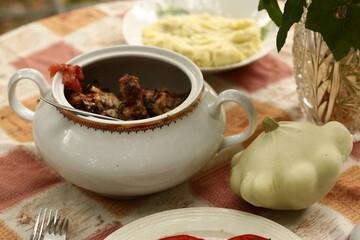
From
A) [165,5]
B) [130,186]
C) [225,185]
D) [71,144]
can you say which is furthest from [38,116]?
[165,5]

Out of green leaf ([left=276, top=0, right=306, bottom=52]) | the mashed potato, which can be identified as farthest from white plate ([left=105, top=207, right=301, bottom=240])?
the mashed potato

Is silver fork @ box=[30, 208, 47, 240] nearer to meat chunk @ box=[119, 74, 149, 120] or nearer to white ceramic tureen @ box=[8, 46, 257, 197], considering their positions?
white ceramic tureen @ box=[8, 46, 257, 197]

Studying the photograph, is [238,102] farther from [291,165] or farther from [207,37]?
[207,37]

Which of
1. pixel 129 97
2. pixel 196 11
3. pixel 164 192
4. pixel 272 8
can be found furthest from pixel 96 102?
pixel 196 11

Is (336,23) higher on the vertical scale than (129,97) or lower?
higher

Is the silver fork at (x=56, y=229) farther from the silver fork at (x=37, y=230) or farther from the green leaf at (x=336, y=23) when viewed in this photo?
the green leaf at (x=336, y=23)

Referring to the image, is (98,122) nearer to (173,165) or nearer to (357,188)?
(173,165)
